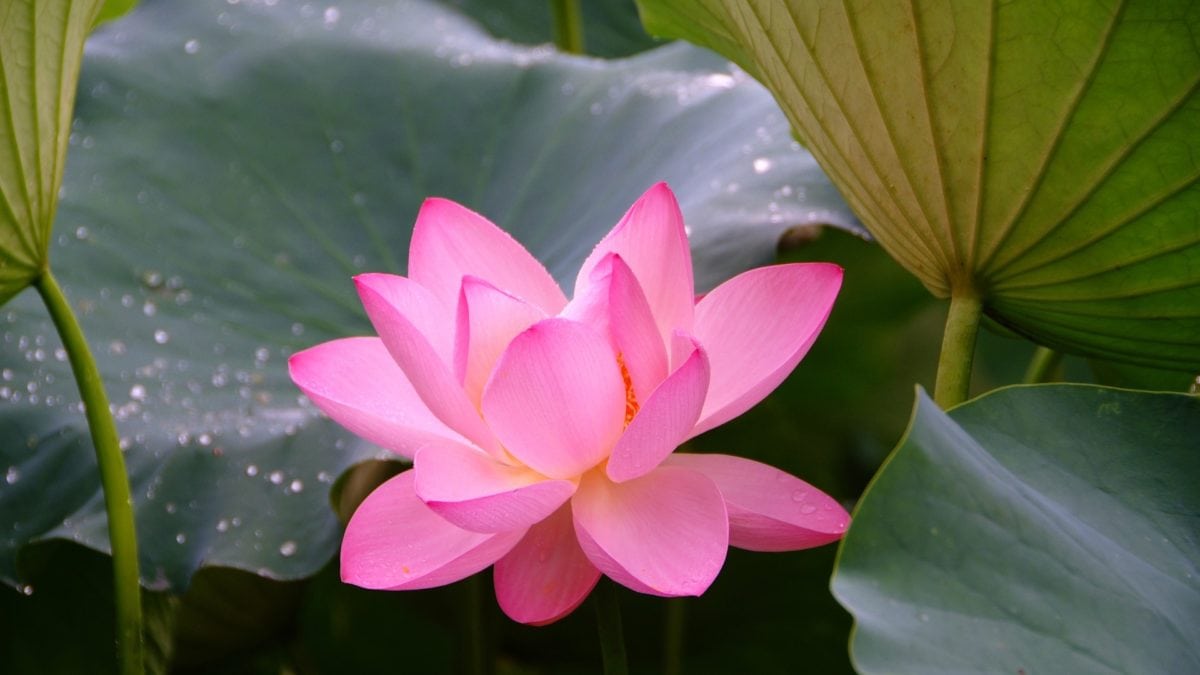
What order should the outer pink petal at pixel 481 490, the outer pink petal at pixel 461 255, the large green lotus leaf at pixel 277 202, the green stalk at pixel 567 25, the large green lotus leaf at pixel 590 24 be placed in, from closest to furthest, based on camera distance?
the outer pink petal at pixel 481 490, the outer pink petal at pixel 461 255, the large green lotus leaf at pixel 277 202, the green stalk at pixel 567 25, the large green lotus leaf at pixel 590 24

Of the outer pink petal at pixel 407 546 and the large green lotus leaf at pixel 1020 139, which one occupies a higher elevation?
the large green lotus leaf at pixel 1020 139

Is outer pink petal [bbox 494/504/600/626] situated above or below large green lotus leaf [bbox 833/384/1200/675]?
below

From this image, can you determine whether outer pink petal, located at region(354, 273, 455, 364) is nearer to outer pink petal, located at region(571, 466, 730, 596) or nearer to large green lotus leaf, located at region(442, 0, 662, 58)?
outer pink petal, located at region(571, 466, 730, 596)

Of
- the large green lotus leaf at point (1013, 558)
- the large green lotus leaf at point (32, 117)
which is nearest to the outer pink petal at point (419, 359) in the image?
the large green lotus leaf at point (1013, 558)

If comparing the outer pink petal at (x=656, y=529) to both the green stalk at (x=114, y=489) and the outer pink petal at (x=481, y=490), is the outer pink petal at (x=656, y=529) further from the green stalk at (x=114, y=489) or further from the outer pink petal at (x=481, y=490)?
the green stalk at (x=114, y=489)

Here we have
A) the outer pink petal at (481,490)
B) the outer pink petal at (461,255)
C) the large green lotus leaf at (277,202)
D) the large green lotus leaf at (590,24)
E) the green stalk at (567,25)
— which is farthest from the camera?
the large green lotus leaf at (590,24)

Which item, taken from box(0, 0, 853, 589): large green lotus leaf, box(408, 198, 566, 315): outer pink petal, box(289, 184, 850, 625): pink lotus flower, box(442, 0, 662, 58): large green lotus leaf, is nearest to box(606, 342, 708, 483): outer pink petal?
box(289, 184, 850, 625): pink lotus flower

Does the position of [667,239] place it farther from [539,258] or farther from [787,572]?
[787,572]

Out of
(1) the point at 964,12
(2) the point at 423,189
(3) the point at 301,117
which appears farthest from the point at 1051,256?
(3) the point at 301,117
